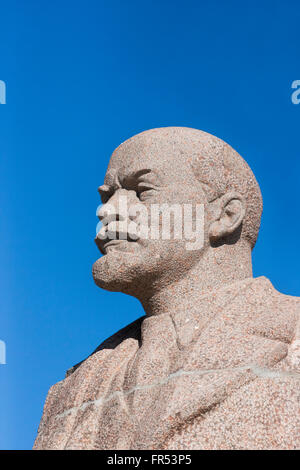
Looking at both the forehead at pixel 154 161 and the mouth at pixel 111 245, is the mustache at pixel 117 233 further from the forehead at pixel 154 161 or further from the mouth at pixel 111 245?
the forehead at pixel 154 161

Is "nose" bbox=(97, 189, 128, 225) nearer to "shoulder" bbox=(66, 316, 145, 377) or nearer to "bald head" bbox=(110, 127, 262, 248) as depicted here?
"bald head" bbox=(110, 127, 262, 248)

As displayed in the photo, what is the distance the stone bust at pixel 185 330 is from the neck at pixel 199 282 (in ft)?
0.03

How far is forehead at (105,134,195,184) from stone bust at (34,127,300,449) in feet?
0.04

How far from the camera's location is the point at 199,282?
22.3 ft

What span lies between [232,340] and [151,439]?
1059 millimetres

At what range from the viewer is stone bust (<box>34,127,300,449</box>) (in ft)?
18.1

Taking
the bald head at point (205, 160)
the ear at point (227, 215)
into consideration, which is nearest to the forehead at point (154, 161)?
the bald head at point (205, 160)

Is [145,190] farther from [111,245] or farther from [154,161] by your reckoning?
[111,245]

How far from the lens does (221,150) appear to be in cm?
726

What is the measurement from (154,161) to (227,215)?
2.89ft

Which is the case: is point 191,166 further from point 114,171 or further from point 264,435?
point 264,435

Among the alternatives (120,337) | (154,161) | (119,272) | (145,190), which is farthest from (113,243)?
(120,337)
